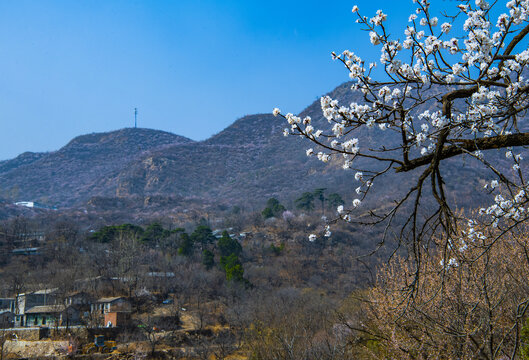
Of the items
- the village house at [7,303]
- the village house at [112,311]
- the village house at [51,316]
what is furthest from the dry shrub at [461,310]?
the village house at [7,303]

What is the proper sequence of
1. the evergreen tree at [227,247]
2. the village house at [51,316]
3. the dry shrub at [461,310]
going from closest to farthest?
the dry shrub at [461,310]
the village house at [51,316]
the evergreen tree at [227,247]

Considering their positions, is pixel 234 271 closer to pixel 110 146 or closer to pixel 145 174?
pixel 145 174

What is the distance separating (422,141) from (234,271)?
40332mm

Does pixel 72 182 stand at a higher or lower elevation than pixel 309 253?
higher

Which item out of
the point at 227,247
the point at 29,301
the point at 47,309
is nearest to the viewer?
the point at 47,309

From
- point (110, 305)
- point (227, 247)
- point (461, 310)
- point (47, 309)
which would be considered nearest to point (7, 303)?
point (47, 309)

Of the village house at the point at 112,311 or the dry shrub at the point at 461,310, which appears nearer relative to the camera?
the dry shrub at the point at 461,310

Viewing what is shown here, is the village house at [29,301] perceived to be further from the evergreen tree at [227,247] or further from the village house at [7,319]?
the evergreen tree at [227,247]

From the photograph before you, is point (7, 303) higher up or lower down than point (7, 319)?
higher up

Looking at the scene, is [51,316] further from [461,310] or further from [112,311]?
[461,310]

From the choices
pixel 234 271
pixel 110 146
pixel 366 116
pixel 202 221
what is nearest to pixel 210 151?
pixel 110 146

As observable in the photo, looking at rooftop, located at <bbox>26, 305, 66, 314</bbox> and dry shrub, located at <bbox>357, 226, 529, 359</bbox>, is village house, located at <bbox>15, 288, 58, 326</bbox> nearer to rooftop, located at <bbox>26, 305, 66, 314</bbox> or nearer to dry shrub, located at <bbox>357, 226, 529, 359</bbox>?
rooftop, located at <bbox>26, 305, 66, 314</bbox>

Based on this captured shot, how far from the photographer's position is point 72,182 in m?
128

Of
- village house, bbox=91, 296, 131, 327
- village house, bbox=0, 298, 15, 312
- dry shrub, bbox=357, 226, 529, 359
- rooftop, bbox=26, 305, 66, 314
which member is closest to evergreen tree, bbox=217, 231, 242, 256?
village house, bbox=91, 296, 131, 327
